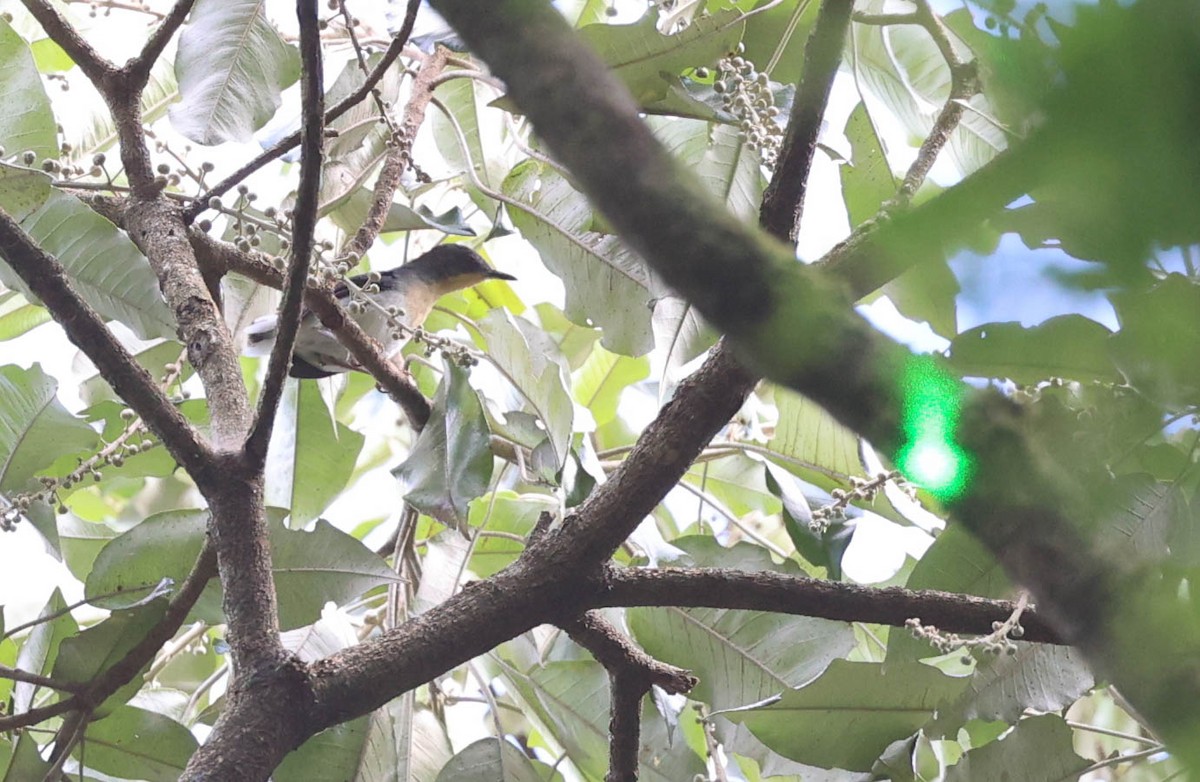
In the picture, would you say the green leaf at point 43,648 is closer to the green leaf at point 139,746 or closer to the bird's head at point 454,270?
the green leaf at point 139,746

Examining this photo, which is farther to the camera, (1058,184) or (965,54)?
(965,54)

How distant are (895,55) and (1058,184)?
71.1 inches

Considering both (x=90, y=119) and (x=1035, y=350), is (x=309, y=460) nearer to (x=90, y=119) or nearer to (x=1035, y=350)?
(x=90, y=119)

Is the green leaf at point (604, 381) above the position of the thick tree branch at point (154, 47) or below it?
above

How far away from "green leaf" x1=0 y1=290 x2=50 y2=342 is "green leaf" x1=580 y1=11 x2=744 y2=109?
4.17 ft

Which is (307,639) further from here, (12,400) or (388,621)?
(12,400)

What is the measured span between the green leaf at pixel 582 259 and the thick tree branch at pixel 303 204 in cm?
69

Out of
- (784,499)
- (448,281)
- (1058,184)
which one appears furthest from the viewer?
(448,281)

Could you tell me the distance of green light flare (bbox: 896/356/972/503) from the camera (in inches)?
12.2

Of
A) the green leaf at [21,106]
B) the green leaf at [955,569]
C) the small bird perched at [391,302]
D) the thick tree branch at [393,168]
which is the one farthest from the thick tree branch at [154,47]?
the green leaf at [955,569]

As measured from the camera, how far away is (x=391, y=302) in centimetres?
261

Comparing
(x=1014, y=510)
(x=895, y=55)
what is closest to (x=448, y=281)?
(x=895, y=55)

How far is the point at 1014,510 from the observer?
306 millimetres

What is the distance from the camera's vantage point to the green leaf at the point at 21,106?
147 centimetres
